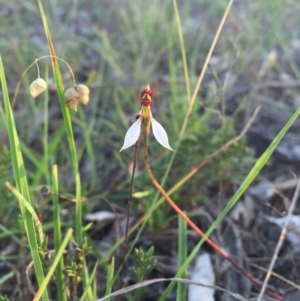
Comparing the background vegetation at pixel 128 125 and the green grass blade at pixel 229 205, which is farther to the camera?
the background vegetation at pixel 128 125

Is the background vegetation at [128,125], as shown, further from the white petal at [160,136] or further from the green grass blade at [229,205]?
the white petal at [160,136]

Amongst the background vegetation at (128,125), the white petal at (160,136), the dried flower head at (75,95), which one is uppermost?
the dried flower head at (75,95)

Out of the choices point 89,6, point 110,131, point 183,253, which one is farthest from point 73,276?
point 89,6

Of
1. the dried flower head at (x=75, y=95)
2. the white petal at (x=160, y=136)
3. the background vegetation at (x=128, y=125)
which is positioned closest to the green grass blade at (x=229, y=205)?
the background vegetation at (x=128, y=125)

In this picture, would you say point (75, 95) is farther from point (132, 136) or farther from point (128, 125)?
point (128, 125)

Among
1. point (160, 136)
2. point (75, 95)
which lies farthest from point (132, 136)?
point (75, 95)

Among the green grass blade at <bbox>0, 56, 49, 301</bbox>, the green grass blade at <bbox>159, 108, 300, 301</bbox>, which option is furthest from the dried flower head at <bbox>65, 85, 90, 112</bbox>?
the green grass blade at <bbox>159, 108, 300, 301</bbox>

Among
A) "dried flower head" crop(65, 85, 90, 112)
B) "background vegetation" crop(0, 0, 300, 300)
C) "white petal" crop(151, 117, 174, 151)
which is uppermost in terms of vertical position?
"dried flower head" crop(65, 85, 90, 112)

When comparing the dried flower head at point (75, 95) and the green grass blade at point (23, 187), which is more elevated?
the dried flower head at point (75, 95)

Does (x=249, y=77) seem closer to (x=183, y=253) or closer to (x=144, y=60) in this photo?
(x=144, y=60)

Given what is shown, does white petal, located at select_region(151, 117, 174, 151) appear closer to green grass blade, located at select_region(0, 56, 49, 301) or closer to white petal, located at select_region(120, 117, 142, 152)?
white petal, located at select_region(120, 117, 142, 152)

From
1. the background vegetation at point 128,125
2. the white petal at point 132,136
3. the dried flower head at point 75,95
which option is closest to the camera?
the white petal at point 132,136
